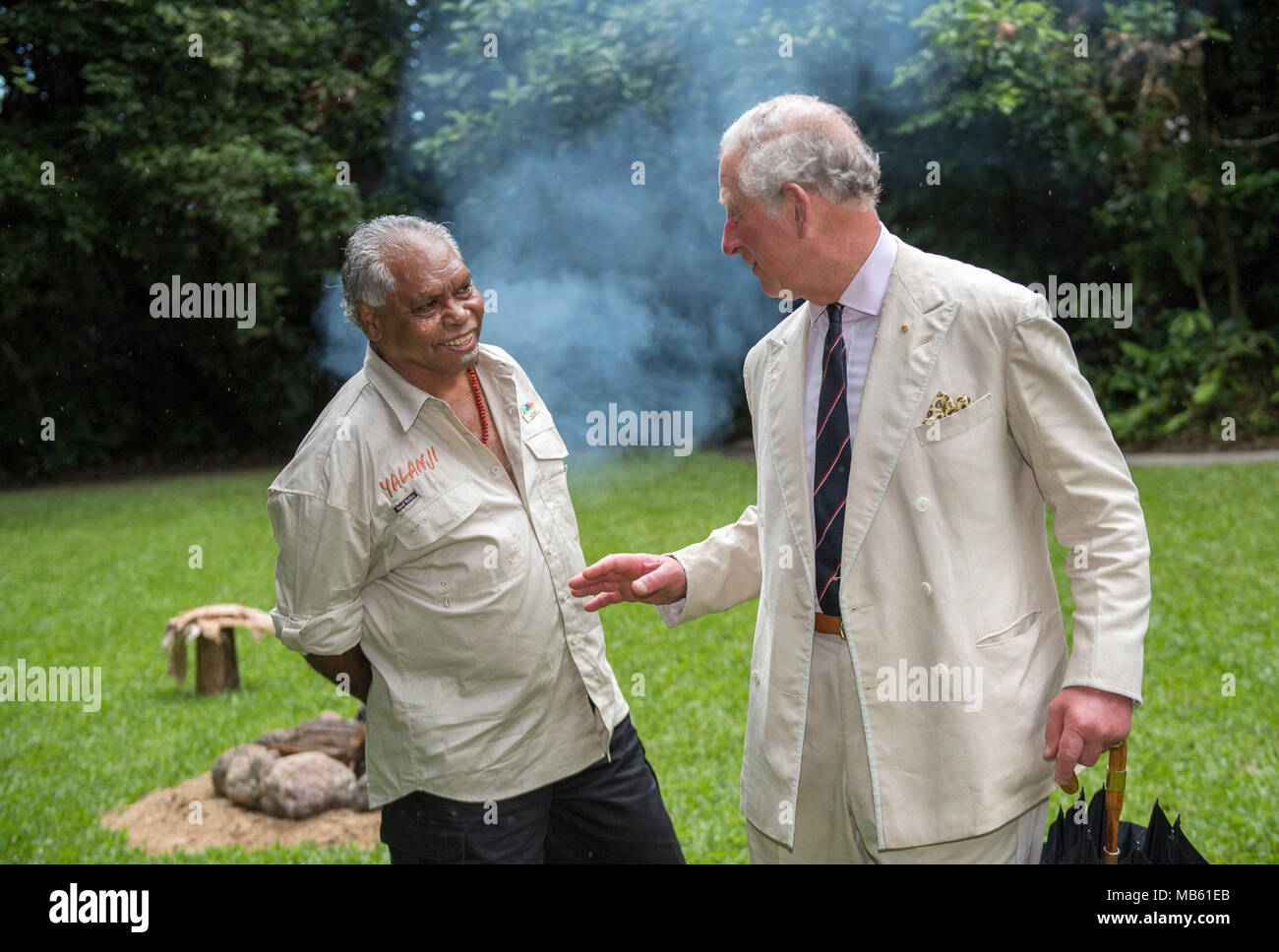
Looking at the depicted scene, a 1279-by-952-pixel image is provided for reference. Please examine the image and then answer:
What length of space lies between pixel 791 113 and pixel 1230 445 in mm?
11333

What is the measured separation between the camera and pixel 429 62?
14.0 meters

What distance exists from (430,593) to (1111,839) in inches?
61.1

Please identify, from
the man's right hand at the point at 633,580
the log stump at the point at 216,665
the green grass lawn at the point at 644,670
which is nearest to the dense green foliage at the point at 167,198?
the green grass lawn at the point at 644,670

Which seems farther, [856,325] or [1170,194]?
[1170,194]

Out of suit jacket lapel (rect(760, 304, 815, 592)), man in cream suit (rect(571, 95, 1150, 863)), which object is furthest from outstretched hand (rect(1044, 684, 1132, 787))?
suit jacket lapel (rect(760, 304, 815, 592))

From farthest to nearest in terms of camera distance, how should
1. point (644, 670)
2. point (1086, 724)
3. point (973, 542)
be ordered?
point (644, 670), point (973, 542), point (1086, 724)

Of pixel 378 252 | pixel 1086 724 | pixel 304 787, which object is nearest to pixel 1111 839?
pixel 1086 724

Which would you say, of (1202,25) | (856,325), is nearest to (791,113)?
(856,325)

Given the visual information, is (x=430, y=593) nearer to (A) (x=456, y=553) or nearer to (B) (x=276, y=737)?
(A) (x=456, y=553)

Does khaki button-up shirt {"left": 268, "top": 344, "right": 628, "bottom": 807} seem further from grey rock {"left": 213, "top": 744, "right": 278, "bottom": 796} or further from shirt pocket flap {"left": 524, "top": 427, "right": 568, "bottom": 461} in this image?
grey rock {"left": 213, "top": 744, "right": 278, "bottom": 796}

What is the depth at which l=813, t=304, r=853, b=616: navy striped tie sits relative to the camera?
228 centimetres

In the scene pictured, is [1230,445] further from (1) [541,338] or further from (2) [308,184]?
(2) [308,184]

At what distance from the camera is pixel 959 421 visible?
7.03 ft

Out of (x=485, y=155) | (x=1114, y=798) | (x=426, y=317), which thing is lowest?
(x=1114, y=798)
